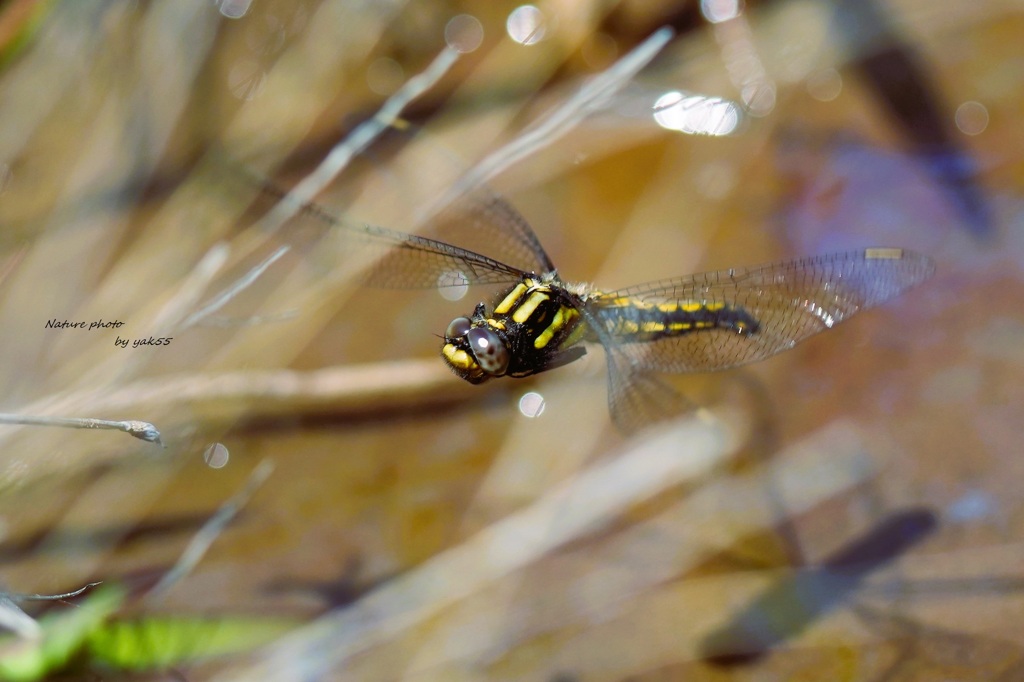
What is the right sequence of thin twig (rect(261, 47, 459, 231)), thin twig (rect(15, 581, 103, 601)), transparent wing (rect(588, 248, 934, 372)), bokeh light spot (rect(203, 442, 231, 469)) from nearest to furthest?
thin twig (rect(15, 581, 103, 601)) < transparent wing (rect(588, 248, 934, 372)) < bokeh light spot (rect(203, 442, 231, 469)) < thin twig (rect(261, 47, 459, 231))

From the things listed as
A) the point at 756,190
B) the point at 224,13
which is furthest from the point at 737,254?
the point at 224,13

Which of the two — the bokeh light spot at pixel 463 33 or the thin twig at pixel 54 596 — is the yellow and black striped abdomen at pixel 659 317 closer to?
the bokeh light spot at pixel 463 33

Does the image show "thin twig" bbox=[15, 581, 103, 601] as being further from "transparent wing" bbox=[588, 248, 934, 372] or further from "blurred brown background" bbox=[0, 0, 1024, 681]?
"transparent wing" bbox=[588, 248, 934, 372]

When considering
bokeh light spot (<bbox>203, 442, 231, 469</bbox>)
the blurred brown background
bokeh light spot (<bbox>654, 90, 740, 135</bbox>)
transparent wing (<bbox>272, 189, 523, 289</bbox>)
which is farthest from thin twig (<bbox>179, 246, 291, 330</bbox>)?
bokeh light spot (<bbox>654, 90, 740, 135</bbox>)

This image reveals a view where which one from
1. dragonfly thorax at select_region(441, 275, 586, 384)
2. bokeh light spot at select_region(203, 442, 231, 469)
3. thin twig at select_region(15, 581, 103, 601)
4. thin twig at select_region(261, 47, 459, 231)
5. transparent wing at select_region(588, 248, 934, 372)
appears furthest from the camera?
thin twig at select_region(261, 47, 459, 231)

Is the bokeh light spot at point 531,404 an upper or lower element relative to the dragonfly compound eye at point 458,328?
lower

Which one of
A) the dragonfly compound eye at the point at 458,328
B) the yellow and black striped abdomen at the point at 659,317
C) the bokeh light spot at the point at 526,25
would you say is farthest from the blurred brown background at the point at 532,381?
the dragonfly compound eye at the point at 458,328

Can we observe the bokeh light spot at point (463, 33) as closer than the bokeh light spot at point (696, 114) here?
No
